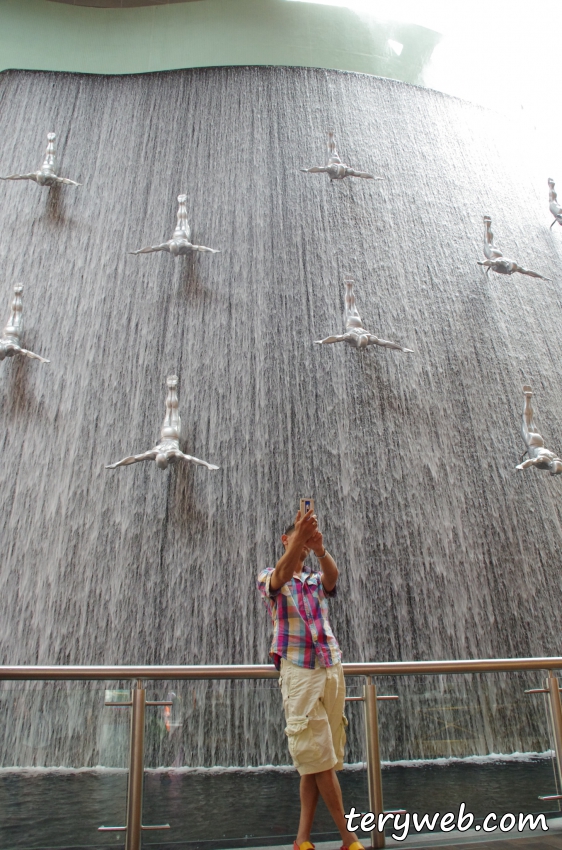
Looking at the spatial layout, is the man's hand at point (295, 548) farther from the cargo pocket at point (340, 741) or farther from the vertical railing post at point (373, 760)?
the vertical railing post at point (373, 760)

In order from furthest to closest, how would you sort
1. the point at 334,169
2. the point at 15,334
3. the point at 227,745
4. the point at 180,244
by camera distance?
the point at 334,169 → the point at 180,244 → the point at 15,334 → the point at 227,745

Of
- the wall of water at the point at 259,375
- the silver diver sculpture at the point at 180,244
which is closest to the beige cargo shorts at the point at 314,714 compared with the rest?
the wall of water at the point at 259,375

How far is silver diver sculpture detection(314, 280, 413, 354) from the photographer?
20.4ft

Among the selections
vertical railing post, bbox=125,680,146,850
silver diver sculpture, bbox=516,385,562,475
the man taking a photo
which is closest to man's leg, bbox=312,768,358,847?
the man taking a photo

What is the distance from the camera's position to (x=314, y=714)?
219cm

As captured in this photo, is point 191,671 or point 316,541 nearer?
point 316,541

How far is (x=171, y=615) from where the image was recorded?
5.09 meters

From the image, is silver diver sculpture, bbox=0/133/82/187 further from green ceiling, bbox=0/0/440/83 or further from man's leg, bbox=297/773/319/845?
man's leg, bbox=297/773/319/845

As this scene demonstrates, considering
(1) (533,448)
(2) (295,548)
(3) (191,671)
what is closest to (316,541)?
(2) (295,548)

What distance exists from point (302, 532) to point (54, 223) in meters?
5.82

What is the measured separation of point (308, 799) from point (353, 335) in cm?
454

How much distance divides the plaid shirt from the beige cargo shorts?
0.03 metres

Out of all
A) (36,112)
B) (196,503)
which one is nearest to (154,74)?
(36,112)

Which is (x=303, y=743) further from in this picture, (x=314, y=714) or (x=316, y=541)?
(x=316, y=541)
